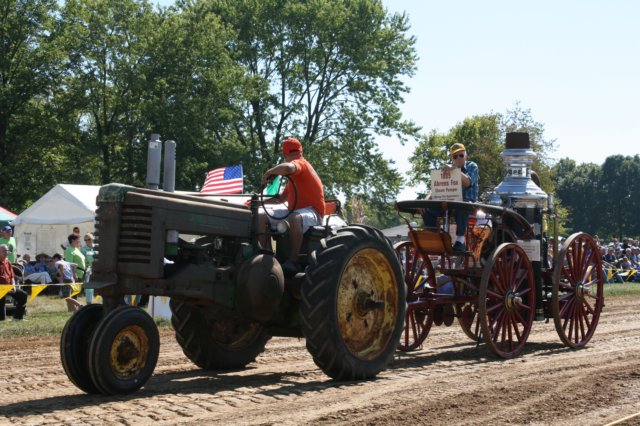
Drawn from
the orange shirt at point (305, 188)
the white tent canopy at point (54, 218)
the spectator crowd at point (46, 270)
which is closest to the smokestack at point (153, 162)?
the orange shirt at point (305, 188)

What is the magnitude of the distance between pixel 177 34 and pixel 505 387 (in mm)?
31899

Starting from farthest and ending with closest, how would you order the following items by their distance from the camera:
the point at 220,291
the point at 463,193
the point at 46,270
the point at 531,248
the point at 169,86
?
the point at 169,86, the point at 46,270, the point at 531,248, the point at 463,193, the point at 220,291

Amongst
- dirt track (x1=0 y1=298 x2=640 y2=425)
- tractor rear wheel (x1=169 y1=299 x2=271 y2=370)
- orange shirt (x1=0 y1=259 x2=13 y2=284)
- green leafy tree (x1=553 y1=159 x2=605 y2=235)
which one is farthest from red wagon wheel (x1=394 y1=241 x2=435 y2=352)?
green leafy tree (x1=553 y1=159 x2=605 y2=235)

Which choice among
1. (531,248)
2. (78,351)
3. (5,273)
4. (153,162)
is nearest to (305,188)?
(153,162)

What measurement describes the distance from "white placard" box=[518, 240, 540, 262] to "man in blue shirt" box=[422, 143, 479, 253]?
2.77 ft

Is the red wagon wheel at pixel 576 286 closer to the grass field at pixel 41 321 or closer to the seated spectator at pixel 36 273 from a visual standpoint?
the grass field at pixel 41 321

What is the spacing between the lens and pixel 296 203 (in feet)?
26.0

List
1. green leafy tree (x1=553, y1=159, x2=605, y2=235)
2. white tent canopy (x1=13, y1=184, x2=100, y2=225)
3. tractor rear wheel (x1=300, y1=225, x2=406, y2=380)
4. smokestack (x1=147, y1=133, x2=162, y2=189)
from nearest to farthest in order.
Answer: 1. smokestack (x1=147, y1=133, x2=162, y2=189)
2. tractor rear wheel (x1=300, y1=225, x2=406, y2=380)
3. white tent canopy (x1=13, y1=184, x2=100, y2=225)
4. green leafy tree (x1=553, y1=159, x2=605, y2=235)

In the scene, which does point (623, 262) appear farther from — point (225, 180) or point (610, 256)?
point (225, 180)

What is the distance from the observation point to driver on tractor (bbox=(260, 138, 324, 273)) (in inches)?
306

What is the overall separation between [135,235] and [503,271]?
4576 mm

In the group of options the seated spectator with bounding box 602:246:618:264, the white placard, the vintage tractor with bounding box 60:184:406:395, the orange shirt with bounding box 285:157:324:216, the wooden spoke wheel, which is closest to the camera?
the wooden spoke wheel

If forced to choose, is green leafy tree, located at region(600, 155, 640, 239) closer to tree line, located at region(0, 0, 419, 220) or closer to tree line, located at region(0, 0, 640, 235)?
tree line, located at region(0, 0, 640, 235)

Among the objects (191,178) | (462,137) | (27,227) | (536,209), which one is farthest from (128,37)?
(536,209)
